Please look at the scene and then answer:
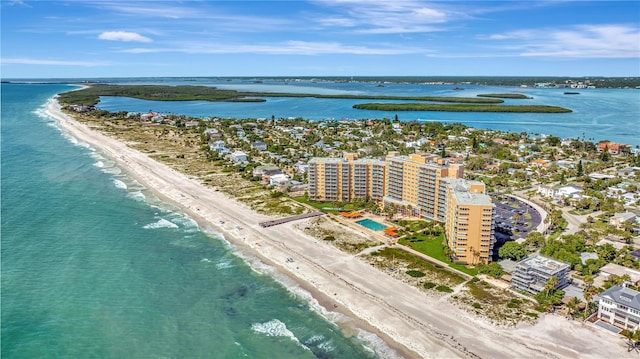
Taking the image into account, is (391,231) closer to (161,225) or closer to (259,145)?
(161,225)

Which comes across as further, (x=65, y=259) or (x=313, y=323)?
(x=65, y=259)

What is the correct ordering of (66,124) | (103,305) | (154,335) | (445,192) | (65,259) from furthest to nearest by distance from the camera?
(66,124)
(445,192)
(65,259)
(103,305)
(154,335)

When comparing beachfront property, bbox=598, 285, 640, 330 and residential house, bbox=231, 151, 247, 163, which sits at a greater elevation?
residential house, bbox=231, 151, 247, 163

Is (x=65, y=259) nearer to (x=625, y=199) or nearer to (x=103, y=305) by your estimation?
(x=103, y=305)

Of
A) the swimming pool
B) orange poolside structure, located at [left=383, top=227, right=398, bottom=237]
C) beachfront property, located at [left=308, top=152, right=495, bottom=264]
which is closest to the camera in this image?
beachfront property, located at [left=308, top=152, right=495, bottom=264]

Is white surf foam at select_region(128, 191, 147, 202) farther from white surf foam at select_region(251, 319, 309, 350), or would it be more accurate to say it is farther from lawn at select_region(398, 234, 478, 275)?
lawn at select_region(398, 234, 478, 275)

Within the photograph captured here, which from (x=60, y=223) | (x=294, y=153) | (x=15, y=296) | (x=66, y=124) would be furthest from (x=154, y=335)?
(x=66, y=124)

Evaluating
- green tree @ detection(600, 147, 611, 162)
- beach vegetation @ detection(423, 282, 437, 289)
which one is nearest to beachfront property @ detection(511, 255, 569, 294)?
beach vegetation @ detection(423, 282, 437, 289)
